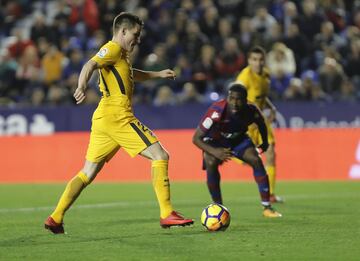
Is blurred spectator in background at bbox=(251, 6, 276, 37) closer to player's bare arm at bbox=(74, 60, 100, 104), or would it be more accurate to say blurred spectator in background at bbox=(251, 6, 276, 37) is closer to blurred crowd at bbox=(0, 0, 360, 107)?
blurred crowd at bbox=(0, 0, 360, 107)

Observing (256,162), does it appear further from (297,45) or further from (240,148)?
(297,45)

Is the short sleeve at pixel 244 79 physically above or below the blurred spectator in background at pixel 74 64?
below

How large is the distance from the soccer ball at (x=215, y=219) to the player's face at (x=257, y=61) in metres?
4.64

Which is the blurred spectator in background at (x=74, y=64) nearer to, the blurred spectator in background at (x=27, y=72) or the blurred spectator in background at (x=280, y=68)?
the blurred spectator in background at (x=27, y=72)

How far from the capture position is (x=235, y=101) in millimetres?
11188

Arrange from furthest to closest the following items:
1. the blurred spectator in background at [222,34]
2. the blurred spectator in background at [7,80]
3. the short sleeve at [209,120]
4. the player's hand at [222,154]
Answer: the blurred spectator in background at [7,80] → the blurred spectator in background at [222,34] → the short sleeve at [209,120] → the player's hand at [222,154]

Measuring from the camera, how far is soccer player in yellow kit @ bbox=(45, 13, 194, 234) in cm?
961

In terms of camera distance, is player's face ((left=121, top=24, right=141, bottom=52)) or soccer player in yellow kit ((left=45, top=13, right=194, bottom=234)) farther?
player's face ((left=121, top=24, right=141, bottom=52))

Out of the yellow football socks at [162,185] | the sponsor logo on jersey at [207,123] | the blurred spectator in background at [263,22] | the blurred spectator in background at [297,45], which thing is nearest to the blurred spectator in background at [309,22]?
the blurred spectator in background at [297,45]

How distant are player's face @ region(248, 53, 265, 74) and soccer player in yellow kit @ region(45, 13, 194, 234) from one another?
4.47m

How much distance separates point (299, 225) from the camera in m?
10.2

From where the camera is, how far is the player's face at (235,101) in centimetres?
1117

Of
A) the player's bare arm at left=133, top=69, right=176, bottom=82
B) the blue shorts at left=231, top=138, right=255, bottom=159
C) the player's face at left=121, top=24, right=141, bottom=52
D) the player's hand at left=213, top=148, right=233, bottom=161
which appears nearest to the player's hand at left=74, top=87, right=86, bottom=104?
the player's face at left=121, top=24, right=141, bottom=52

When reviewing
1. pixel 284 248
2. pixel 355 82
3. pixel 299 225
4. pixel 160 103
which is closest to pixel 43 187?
pixel 160 103
